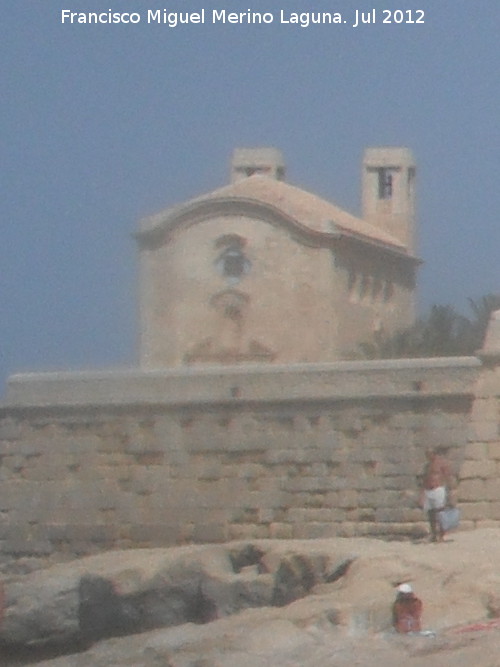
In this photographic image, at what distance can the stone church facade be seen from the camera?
34.8 m

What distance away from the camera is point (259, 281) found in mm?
35531

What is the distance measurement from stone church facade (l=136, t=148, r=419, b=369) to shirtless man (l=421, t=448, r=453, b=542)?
526 inches

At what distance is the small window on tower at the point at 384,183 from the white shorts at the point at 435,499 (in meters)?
21.3

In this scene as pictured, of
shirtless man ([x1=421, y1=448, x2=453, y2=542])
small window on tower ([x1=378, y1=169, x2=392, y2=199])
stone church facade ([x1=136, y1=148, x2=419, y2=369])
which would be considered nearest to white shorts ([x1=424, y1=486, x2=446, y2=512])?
shirtless man ([x1=421, y1=448, x2=453, y2=542])

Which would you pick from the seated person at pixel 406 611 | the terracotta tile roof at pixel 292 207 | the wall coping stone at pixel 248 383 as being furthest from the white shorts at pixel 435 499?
the terracotta tile roof at pixel 292 207

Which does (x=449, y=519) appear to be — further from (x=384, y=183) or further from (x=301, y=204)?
(x=384, y=183)

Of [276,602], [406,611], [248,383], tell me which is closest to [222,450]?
[248,383]

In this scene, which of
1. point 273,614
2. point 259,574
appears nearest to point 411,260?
point 259,574

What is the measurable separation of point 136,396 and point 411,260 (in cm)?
1524

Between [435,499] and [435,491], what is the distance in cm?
13

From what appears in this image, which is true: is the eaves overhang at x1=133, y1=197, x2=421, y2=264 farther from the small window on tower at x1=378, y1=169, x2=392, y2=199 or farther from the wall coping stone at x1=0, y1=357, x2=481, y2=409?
the wall coping stone at x1=0, y1=357, x2=481, y2=409

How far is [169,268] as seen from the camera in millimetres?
36375

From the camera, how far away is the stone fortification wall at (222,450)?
22906mm

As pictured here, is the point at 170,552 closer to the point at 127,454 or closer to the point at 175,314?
the point at 127,454
